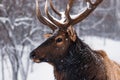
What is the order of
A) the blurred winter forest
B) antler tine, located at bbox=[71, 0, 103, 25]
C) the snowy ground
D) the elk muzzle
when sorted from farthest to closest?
the snowy ground, the blurred winter forest, antler tine, located at bbox=[71, 0, 103, 25], the elk muzzle

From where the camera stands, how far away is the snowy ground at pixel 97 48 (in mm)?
35438

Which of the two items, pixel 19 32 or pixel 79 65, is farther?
pixel 19 32

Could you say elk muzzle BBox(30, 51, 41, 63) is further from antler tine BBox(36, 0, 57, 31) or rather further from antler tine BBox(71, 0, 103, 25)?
antler tine BBox(71, 0, 103, 25)

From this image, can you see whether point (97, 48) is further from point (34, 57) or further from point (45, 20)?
point (34, 57)

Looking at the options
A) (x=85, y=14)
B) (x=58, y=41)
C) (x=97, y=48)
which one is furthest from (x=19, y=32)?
(x=58, y=41)

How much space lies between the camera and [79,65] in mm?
8789

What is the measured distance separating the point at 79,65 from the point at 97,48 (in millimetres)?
35164

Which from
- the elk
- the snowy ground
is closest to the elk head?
the elk

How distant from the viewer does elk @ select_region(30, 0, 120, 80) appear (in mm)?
8703

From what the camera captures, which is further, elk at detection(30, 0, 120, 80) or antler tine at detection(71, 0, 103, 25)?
antler tine at detection(71, 0, 103, 25)

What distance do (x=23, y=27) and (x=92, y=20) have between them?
1653 centimetres

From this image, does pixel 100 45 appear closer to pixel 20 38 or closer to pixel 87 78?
pixel 20 38

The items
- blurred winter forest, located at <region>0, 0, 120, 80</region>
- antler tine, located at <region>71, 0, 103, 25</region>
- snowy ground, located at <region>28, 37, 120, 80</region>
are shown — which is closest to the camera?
antler tine, located at <region>71, 0, 103, 25</region>

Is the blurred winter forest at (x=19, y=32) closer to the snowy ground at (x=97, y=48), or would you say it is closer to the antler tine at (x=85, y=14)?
the snowy ground at (x=97, y=48)
